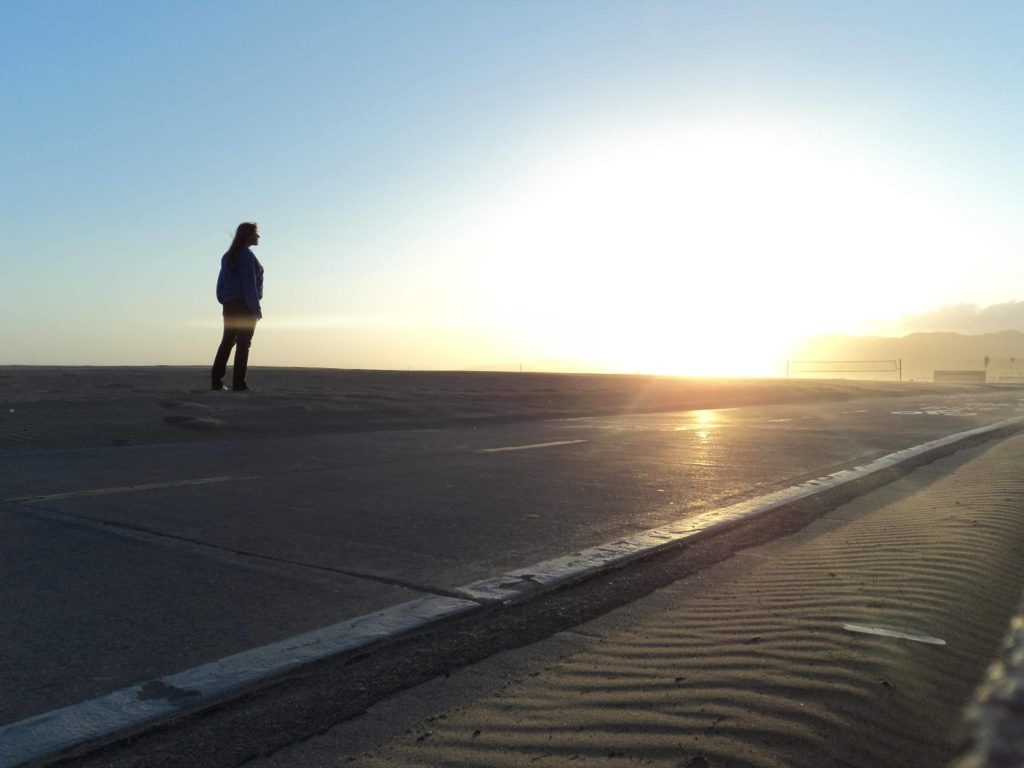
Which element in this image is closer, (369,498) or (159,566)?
(159,566)

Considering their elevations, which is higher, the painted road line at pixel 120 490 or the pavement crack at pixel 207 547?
the painted road line at pixel 120 490

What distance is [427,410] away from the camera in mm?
17672

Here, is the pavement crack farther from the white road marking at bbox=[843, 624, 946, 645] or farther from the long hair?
the long hair

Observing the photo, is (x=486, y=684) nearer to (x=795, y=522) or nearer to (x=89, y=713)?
(x=89, y=713)

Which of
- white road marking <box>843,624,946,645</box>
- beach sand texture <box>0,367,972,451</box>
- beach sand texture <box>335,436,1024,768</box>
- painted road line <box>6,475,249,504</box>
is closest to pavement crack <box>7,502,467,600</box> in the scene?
painted road line <box>6,475,249,504</box>

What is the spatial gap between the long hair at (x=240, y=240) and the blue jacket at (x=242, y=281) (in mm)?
71

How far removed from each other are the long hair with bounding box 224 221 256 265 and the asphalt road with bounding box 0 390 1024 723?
14.5 ft

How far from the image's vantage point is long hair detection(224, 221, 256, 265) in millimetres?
14383

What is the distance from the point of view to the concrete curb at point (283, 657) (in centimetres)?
256

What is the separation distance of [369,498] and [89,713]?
401 centimetres

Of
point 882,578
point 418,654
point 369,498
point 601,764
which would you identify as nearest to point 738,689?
point 601,764

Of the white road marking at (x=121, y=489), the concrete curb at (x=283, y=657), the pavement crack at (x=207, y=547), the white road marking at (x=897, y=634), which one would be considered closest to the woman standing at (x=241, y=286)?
the white road marking at (x=121, y=489)

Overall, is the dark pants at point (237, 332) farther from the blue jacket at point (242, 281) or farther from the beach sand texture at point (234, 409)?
the beach sand texture at point (234, 409)

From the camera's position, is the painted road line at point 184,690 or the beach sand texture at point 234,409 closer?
the painted road line at point 184,690
